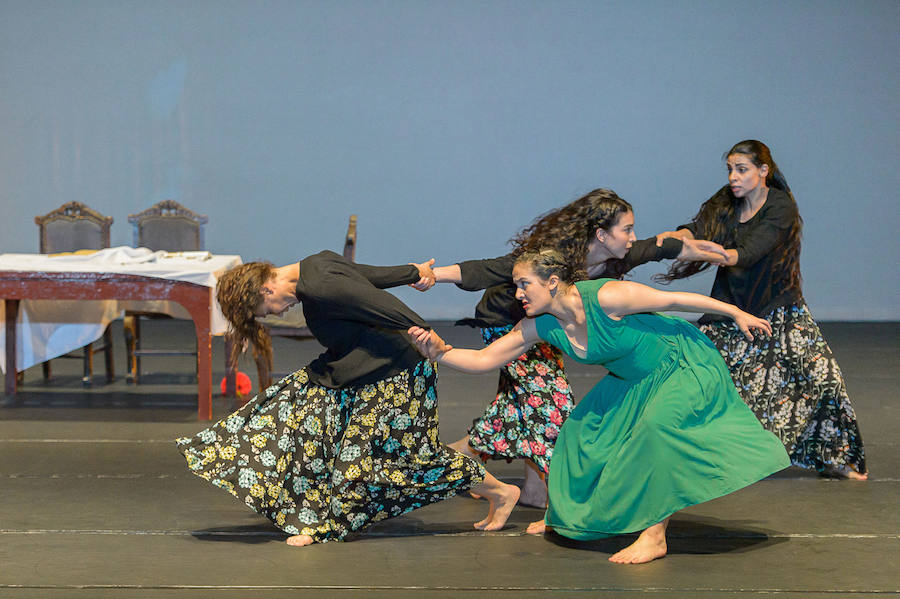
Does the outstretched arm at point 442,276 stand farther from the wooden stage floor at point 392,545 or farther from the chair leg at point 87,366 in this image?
the chair leg at point 87,366

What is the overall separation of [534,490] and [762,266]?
1.14m

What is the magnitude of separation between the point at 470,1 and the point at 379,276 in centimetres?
618

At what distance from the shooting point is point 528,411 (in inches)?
123

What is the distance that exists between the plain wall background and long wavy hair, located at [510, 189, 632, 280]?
5593 millimetres

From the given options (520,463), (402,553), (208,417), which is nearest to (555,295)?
(402,553)

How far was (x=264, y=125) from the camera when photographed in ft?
28.3

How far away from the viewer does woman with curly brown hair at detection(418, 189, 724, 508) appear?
119 inches

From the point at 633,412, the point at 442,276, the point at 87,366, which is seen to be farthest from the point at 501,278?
the point at 87,366

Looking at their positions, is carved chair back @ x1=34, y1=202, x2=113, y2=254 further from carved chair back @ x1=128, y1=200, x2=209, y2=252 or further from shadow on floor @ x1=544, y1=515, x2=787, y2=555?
shadow on floor @ x1=544, y1=515, x2=787, y2=555

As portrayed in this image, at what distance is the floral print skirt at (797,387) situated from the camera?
3.56 meters

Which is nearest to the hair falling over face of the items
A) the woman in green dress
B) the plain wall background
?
the woman in green dress

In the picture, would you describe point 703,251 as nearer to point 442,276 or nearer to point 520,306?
point 520,306

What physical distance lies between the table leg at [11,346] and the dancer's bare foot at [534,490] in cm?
310

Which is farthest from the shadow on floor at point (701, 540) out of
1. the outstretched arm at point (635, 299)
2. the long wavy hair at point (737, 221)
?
the long wavy hair at point (737, 221)
